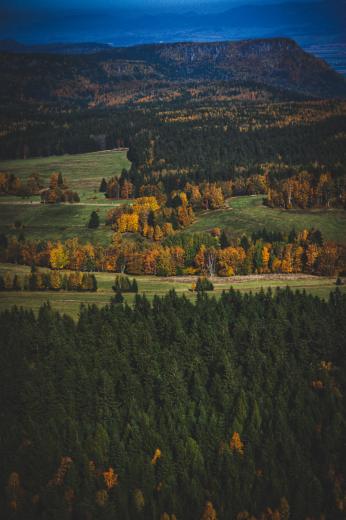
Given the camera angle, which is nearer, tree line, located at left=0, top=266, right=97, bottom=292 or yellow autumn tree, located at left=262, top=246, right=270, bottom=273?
tree line, located at left=0, top=266, right=97, bottom=292

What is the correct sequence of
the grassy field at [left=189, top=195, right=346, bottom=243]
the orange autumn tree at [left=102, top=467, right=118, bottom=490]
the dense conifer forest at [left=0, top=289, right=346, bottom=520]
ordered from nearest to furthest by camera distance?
the dense conifer forest at [left=0, top=289, right=346, bottom=520]
the orange autumn tree at [left=102, top=467, right=118, bottom=490]
the grassy field at [left=189, top=195, right=346, bottom=243]

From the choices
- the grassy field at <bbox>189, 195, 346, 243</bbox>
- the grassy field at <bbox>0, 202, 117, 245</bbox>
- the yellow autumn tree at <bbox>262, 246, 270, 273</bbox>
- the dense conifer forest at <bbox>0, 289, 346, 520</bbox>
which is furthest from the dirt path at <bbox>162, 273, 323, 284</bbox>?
the grassy field at <bbox>0, 202, 117, 245</bbox>

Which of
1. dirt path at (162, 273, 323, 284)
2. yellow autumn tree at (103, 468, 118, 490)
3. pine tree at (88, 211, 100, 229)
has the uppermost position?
pine tree at (88, 211, 100, 229)

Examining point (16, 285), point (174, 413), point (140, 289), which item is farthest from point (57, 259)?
point (174, 413)

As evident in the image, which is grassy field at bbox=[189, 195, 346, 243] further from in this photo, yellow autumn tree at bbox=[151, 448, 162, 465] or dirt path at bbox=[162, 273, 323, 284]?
yellow autumn tree at bbox=[151, 448, 162, 465]

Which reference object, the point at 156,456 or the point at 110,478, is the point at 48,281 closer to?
the point at 156,456

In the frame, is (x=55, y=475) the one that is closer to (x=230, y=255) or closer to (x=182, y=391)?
(x=182, y=391)

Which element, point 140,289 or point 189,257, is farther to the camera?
point 189,257
